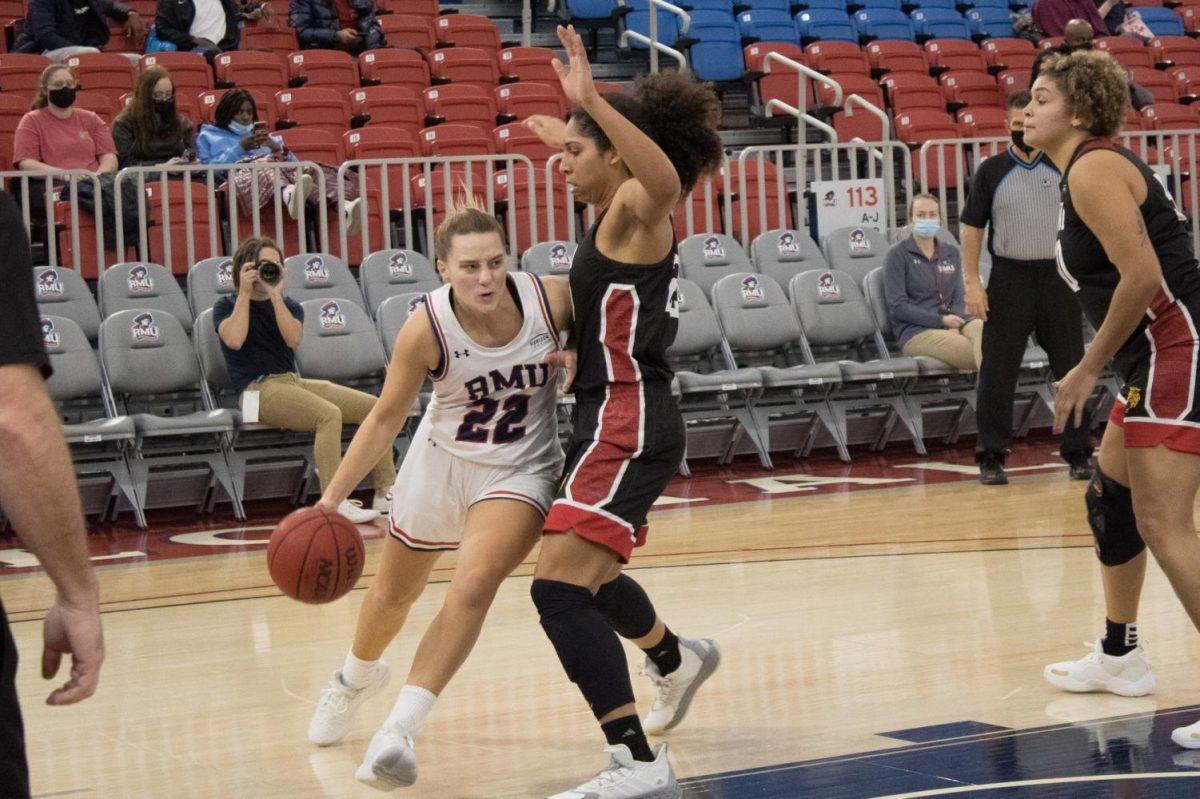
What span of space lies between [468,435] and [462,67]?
928 centimetres

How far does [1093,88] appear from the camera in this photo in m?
4.09

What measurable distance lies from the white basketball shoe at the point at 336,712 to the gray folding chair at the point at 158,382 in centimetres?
421

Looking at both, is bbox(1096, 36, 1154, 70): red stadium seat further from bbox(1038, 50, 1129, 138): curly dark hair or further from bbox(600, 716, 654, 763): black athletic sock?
bbox(600, 716, 654, 763): black athletic sock

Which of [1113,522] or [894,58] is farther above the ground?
[894,58]

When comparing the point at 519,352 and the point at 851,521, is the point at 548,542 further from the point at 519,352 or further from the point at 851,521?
the point at 851,521

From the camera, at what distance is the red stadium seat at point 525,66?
12938 millimetres

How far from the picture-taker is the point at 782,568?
6469 mm

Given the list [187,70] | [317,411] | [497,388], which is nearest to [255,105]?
[187,70]

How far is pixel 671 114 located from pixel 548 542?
40.8 inches

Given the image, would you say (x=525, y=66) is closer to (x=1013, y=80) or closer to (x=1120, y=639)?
(x=1013, y=80)

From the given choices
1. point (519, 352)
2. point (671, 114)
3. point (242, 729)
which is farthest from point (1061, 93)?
point (242, 729)

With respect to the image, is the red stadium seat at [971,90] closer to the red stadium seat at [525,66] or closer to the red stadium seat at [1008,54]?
the red stadium seat at [1008,54]

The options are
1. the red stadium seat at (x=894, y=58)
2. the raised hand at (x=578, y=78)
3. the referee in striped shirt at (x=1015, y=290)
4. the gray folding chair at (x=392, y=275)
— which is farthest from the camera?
the red stadium seat at (x=894, y=58)

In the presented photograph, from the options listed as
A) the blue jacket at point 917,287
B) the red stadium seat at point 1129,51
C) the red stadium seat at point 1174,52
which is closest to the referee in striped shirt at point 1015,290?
the blue jacket at point 917,287
